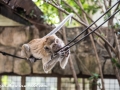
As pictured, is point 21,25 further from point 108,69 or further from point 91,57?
point 108,69

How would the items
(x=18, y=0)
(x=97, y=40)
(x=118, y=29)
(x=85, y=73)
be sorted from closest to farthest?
(x=18, y=0) < (x=118, y=29) < (x=97, y=40) < (x=85, y=73)

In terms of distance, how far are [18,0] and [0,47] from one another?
138 cm

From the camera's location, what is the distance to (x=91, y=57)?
353cm

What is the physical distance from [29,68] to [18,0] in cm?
135

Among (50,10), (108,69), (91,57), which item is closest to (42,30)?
(50,10)

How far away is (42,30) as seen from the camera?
11.9 feet

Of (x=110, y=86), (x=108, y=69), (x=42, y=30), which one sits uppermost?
(x=42, y=30)

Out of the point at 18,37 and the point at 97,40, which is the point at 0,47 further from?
the point at 97,40

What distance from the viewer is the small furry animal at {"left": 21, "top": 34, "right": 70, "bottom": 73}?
83.4 inches

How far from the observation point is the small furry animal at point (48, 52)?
2.12m

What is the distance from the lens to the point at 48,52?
7.20 ft

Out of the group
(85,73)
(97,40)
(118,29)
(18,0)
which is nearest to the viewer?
(18,0)

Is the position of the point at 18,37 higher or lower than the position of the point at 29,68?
higher

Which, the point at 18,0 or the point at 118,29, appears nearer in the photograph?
the point at 18,0
